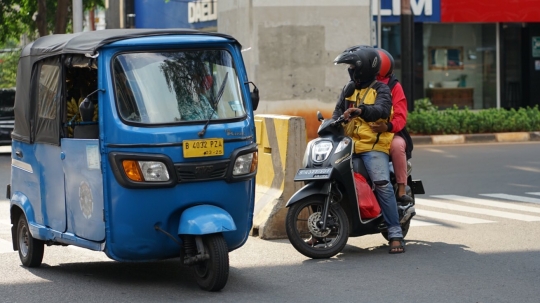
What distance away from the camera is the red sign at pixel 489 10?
26.7m

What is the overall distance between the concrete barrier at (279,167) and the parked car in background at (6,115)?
13825mm

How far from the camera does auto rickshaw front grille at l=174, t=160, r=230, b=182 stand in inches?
284

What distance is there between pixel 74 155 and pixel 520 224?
5.19 m

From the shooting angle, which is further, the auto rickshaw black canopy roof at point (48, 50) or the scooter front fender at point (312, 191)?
the scooter front fender at point (312, 191)

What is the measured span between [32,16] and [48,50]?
22.1 m

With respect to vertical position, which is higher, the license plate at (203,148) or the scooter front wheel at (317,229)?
the license plate at (203,148)

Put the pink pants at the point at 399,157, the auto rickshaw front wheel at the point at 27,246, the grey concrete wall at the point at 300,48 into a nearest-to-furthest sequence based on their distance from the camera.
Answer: the auto rickshaw front wheel at the point at 27,246
the pink pants at the point at 399,157
the grey concrete wall at the point at 300,48

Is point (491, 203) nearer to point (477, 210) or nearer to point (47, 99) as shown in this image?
point (477, 210)

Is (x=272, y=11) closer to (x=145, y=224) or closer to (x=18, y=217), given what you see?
(x=18, y=217)

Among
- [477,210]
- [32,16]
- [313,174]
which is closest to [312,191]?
[313,174]

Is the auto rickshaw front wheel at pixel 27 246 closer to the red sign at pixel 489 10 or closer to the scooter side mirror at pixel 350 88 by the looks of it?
the scooter side mirror at pixel 350 88

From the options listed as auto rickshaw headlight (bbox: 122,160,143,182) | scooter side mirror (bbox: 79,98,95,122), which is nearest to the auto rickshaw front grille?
auto rickshaw headlight (bbox: 122,160,143,182)

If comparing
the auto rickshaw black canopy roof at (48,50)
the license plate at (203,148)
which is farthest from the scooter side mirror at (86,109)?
the license plate at (203,148)

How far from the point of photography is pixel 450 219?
37.1ft
